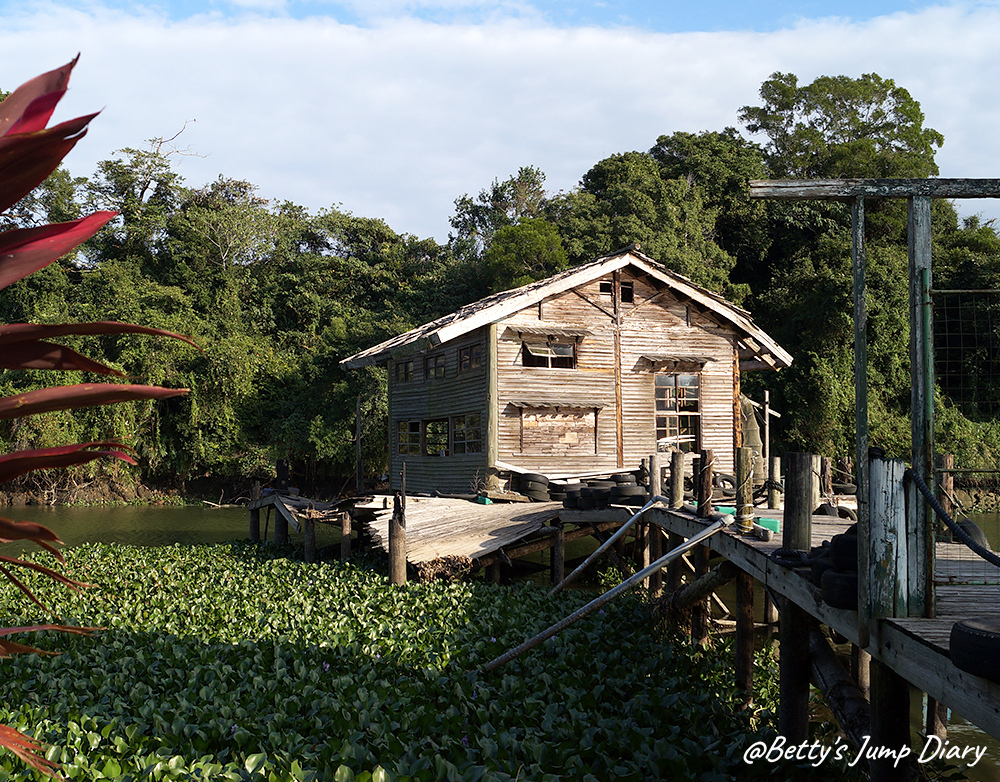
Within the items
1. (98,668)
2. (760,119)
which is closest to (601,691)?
(98,668)

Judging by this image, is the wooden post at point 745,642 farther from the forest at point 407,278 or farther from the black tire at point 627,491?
the forest at point 407,278

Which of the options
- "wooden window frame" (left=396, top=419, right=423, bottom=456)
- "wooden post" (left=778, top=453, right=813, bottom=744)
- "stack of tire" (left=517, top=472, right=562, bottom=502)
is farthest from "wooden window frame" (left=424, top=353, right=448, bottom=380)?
"wooden post" (left=778, top=453, right=813, bottom=744)

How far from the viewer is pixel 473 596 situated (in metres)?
12.9

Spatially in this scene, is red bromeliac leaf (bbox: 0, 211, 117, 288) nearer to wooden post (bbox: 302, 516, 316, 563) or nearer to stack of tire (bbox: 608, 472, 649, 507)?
stack of tire (bbox: 608, 472, 649, 507)

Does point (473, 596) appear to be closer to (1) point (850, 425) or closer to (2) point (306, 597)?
(2) point (306, 597)

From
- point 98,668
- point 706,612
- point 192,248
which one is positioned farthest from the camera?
point 192,248

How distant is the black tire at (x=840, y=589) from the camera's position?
5102mm

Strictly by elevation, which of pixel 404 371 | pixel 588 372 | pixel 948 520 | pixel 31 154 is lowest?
pixel 948 520

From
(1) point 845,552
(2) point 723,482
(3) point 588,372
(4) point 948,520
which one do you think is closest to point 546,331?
(3) point 588,372

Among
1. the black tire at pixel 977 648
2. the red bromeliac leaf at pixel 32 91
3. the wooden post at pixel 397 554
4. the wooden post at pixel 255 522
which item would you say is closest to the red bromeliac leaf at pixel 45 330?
the red bromeliac leaf at pixel 32 91

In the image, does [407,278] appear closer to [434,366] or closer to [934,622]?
[434,366]

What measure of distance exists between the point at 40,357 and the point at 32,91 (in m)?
0.36

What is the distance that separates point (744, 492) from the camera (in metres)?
8.87

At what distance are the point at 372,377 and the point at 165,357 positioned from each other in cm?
1096
